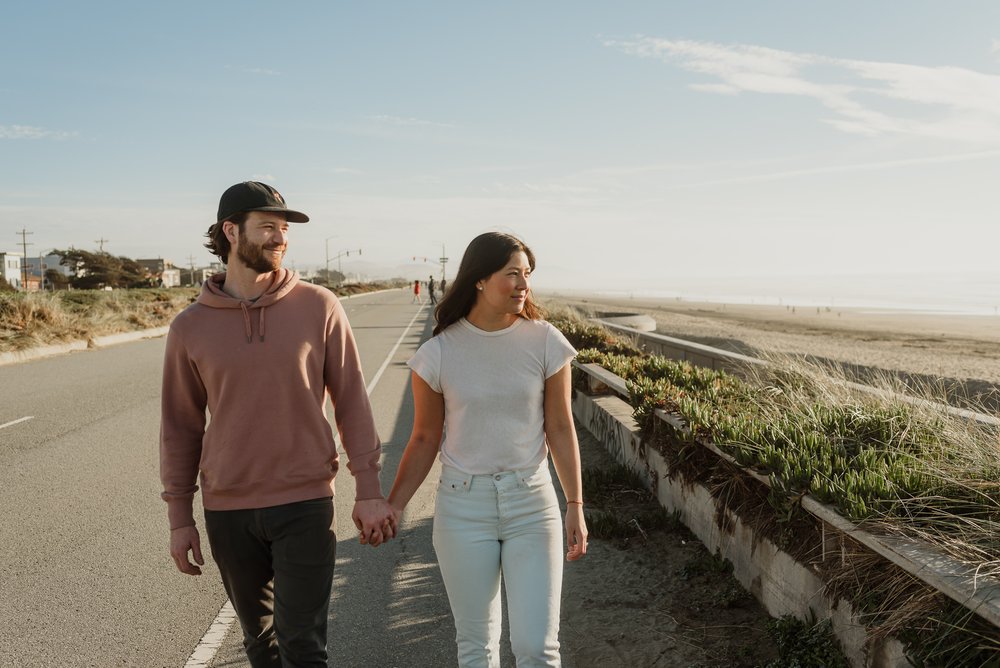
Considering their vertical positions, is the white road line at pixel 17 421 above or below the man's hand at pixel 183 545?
below

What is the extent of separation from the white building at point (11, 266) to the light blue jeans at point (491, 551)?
427 ft

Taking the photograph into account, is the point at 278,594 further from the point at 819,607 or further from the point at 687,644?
the point at 819,607

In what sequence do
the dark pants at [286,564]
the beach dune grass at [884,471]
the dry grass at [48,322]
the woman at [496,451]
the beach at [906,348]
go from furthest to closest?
the dry grass at [48,322], the beach at [906,348], the beach dune grass at [884,471], the woman at [496,451], the dark pants at [286,564]

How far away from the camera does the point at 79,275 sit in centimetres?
8231

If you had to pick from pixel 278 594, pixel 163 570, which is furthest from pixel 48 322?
pixel 278 594

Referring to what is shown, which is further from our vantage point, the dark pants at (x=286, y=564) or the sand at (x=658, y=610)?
the sand at (x=658, y=610)

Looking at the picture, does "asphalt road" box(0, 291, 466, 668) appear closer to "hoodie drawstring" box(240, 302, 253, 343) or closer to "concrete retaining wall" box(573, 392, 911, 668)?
"concrete retaining wall" box(573, 392, 911, 668)

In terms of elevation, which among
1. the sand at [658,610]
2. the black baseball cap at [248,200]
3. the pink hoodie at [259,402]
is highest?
the black baseball cap at [248,200]

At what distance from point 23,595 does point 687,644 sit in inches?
152

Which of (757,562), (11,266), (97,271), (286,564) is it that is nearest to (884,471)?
(757,562)

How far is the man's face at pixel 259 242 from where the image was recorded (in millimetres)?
2898

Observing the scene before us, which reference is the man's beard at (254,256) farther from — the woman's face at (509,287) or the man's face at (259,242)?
the woman's face at (509,287)

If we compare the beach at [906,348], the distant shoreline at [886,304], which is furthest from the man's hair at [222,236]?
the distant shoreline at [886,304]

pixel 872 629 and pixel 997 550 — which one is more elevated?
pixel 997 550
